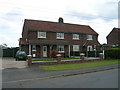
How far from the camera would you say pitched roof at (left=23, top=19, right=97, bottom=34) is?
105 ft

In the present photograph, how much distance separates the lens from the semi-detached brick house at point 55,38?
30.0 meters

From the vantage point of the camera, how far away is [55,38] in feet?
107

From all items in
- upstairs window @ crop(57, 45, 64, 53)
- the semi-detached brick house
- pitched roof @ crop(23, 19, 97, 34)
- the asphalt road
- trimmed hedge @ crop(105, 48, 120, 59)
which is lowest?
the asphalt road

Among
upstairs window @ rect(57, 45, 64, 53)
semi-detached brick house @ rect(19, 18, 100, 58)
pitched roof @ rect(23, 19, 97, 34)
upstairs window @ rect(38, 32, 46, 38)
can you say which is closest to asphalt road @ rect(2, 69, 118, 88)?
semi-detached brick house @ rect(19, 18, 100, 58)

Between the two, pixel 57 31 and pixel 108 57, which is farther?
pixel 57 31

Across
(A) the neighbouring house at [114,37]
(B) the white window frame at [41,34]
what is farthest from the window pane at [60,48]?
(A) the neighbouring house at [114,37]

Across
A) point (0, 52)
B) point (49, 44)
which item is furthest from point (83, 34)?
point (0, 52)

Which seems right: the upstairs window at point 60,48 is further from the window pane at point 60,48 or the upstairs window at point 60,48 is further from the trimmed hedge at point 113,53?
the trimmed hedge at point 113,53

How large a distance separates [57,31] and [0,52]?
1405cm

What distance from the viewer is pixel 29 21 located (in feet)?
111

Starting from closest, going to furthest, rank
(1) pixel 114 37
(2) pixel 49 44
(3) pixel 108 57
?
(3) pixel 108 57, (2) pixel 49 44, (1) pixel 114 37

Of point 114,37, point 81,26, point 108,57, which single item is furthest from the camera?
point 114,37

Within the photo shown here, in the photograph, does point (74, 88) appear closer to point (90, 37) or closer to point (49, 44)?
point (49, 44)

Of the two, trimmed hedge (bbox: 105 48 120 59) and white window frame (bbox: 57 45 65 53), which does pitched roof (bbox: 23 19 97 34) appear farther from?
trimmed hedge (bbox: 105 48 120 59)
